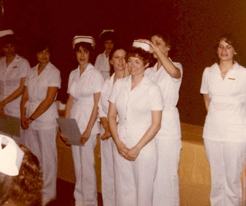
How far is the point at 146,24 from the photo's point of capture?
4090mm

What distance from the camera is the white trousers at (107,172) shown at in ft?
10.4

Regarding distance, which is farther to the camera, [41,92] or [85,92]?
[41,92]

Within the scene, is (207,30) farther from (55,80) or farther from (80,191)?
(80,191)

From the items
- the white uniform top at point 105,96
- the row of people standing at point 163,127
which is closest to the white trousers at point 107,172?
the row of people standing at point 163,127

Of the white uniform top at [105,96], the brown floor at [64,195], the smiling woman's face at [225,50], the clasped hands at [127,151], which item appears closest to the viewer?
the clasped hands at [127,151]

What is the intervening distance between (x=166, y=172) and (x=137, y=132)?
53 cm

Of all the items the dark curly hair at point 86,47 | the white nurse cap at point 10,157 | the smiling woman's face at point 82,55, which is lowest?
the white nurse cap at point 10,157

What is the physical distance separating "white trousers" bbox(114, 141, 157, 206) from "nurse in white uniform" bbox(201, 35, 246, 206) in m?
0.56

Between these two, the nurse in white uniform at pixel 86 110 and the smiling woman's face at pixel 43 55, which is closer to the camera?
the nurse in white uniform at pixel 86 110

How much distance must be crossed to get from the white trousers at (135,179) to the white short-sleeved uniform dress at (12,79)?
4.94ft

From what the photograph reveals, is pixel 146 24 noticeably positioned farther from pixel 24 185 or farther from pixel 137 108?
pixel 24 185

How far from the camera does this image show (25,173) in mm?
1390

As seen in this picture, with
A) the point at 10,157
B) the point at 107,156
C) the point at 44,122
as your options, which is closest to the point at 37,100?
the point at 44,122

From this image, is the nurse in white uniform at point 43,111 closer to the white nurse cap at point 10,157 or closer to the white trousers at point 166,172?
the white trousers at point 166,172
